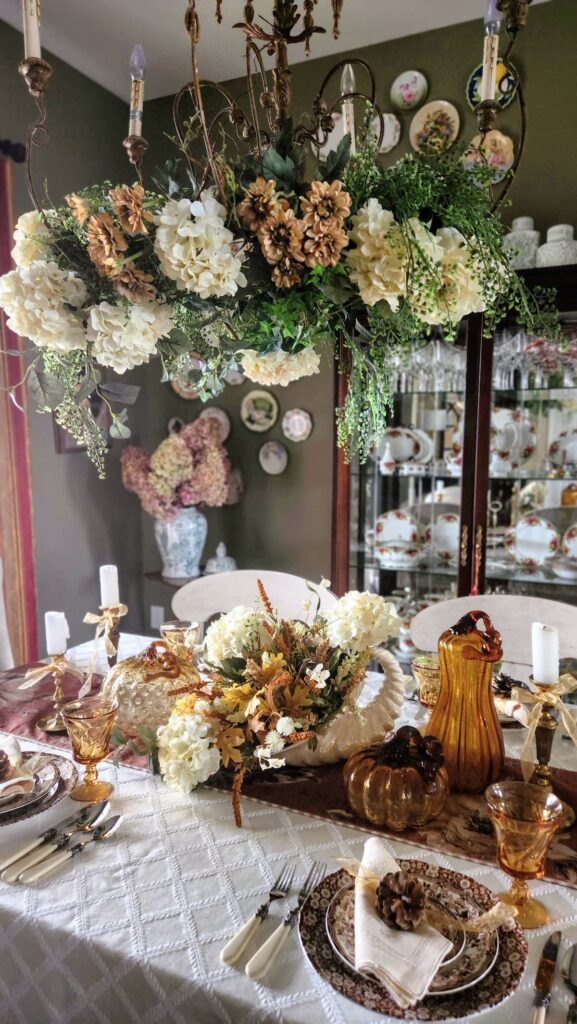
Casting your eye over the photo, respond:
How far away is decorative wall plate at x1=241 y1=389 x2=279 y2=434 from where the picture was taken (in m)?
2.80

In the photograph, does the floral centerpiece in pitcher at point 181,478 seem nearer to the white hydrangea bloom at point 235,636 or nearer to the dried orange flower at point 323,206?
the white hydrangea bloom at point 235,636

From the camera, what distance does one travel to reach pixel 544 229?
2.27m

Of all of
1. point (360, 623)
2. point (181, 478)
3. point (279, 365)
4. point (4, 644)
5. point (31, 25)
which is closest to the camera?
point (31, 25)

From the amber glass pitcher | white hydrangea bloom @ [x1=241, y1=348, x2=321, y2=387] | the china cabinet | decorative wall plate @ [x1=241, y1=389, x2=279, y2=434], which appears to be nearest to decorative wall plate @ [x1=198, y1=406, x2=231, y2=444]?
decorative wall plate @ [x1=241, y1=389, x2=279, y2=434]

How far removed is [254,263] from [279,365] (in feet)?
1.02

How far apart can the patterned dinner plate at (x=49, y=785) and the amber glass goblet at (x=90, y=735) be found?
0.02m

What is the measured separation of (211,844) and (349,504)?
1649 millimetres

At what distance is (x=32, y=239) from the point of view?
989 mm

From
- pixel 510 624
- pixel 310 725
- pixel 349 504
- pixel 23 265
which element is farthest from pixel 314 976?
pixel 349 504

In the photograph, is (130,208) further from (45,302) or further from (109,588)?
(109,588)

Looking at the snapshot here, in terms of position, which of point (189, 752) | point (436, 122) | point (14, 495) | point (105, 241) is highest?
point (436, 122)

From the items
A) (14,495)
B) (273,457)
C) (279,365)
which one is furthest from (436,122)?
(14,495)

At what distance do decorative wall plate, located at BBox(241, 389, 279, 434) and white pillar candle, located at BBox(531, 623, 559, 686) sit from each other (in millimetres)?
1959

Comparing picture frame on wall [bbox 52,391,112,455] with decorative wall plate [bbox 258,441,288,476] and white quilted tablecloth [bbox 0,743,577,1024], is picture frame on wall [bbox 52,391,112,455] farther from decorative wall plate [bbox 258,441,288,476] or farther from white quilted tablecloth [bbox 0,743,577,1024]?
white quilted tablecloth [bbox 0,743,577,1024]
